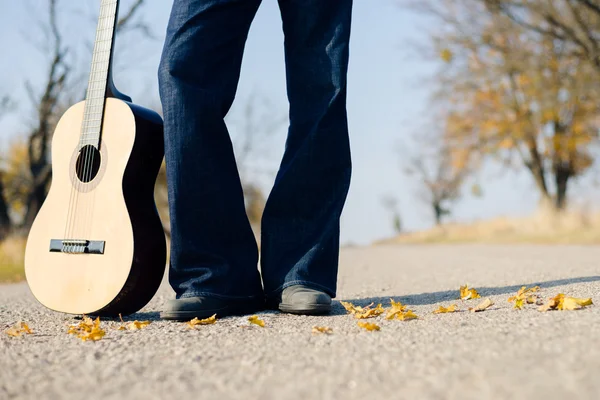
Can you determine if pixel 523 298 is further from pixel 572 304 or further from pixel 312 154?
pixel 312 154

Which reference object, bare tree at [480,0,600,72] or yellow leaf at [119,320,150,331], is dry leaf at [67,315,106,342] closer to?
yellow leaf at [119,320,150,331]

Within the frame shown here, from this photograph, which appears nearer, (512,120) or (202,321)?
(202,321)

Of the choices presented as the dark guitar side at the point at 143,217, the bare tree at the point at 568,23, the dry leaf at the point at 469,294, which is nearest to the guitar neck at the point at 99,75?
the dark guitar side at the point at 143,217

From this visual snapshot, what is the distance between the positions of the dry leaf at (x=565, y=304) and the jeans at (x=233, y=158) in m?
0.75

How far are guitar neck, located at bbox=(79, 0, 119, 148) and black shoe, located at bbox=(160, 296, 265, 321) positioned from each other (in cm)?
69

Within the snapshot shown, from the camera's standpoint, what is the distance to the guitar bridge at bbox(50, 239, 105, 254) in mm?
2039

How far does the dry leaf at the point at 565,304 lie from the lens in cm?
175

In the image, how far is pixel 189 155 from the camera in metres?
1.98

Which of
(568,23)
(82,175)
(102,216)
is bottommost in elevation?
(102,216)

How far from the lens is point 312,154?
7.06 ft

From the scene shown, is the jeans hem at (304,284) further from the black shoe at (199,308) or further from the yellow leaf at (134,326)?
the yellow leaf at (134,326)

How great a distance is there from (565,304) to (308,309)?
0.80 m

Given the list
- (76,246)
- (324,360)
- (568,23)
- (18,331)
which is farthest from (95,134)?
(568,23)

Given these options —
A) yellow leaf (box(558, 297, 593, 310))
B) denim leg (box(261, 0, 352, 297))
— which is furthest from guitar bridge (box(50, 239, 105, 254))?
yellow leaf (box(558, 297, 593, 310))
